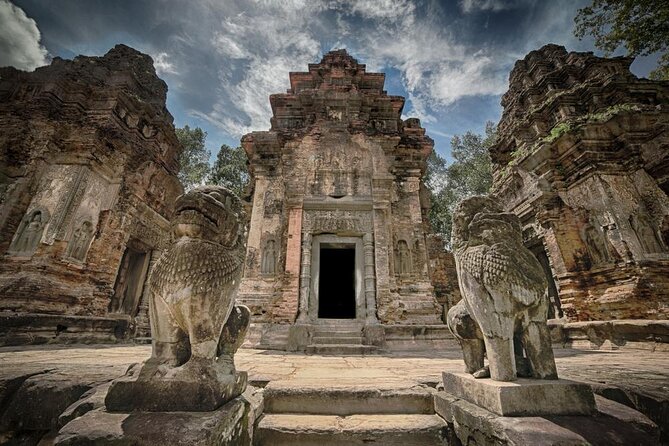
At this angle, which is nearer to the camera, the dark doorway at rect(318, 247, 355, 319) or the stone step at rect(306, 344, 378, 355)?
the stone step at rect(306, 344, 378, 355)

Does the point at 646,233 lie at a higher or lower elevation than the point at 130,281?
higher

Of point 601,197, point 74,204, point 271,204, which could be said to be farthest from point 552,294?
point 74,204

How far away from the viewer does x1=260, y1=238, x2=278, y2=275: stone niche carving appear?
801cm

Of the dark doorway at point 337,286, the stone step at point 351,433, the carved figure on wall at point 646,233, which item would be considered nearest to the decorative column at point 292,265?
the dark doorway at point 337,286

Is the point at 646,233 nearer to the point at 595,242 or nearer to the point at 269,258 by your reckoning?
the point at 595,242

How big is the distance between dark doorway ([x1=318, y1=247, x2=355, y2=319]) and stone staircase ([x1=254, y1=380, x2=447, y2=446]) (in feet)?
32.1

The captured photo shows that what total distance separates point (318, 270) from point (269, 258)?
4.89 feet

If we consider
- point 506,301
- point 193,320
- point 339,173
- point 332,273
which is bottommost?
point 193,320

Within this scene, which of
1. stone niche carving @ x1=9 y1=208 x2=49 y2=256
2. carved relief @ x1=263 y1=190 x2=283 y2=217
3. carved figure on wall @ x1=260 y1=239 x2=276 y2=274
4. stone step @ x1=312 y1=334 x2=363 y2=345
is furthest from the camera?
carved relief @ x1=263 y1=190 x2=283 y2=217

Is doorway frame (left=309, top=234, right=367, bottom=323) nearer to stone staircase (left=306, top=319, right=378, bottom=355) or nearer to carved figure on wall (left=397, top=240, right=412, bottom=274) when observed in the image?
stone staircase (left=306, top=319, right=378, bottom=355)

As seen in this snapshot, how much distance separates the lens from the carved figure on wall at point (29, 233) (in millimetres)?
7047

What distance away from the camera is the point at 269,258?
8.17 m

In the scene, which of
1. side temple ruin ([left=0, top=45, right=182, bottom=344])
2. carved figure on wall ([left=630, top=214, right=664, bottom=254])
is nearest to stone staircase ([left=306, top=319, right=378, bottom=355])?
side temple ruin ([left=0, top=45, right=182, bottom=344])

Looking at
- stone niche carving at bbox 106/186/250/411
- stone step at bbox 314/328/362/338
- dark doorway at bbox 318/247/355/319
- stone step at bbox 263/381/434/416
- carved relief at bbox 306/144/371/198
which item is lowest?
stone step at bbox 263/381/434/416
